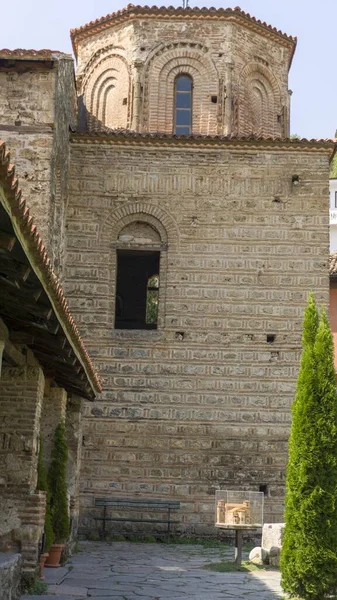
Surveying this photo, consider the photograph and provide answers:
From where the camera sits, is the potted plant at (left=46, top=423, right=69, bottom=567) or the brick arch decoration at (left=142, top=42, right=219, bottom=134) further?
the brick arch decoration at (left=142, top=42, right=219, bottom=134)

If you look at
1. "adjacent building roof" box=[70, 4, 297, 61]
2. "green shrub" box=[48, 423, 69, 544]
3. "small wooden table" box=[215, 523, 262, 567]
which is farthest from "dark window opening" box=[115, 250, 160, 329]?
"small wooden table" box=[215, 523, 262, 567]

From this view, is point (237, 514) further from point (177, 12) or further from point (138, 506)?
point (177, 12)

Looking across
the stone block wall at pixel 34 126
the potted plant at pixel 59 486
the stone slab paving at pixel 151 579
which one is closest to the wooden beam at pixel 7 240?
the stone slab paving at pixel 151 579

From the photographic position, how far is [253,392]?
14195mm

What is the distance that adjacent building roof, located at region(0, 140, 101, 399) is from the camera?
4.24 metres

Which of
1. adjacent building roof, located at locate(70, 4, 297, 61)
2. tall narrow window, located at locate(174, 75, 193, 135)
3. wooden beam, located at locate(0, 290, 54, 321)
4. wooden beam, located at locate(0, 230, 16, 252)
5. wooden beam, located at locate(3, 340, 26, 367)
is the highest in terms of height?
adjacent building roof, located at locate(70, 4, 297, 61)

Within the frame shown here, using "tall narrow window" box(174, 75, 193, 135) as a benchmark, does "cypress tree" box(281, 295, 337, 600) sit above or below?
→ below

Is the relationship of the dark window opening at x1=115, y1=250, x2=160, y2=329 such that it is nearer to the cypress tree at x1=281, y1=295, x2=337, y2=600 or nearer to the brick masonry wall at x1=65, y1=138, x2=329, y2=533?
the brick masonry wall at x1=65, y1=138, x2=329, y2=533

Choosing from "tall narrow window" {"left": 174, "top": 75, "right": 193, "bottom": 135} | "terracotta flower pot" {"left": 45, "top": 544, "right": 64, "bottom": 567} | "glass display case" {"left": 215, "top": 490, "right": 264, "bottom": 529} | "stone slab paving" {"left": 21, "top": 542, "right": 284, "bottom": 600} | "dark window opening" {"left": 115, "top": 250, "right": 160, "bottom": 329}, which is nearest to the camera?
"stone slab paving" {"left": 21, "top": 542, "right": 284, "bottom": 600}

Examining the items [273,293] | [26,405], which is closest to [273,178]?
[273,293]

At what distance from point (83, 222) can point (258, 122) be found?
4.76 meters

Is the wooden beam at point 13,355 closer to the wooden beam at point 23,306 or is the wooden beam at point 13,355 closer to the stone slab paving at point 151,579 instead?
the wooden beam at point 23,306

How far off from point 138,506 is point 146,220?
4892 millimetres

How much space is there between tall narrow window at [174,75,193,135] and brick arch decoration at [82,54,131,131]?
3.18ft
